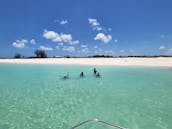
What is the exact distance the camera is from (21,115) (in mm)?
7980

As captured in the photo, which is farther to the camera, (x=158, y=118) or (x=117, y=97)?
(x=117, y=97)

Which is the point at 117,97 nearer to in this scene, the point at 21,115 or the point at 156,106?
the point at 156,106

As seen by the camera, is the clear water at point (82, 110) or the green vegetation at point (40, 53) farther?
the green vegetation at point (40, 53)

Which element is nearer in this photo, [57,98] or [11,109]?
[11,109]

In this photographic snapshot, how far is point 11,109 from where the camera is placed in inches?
347

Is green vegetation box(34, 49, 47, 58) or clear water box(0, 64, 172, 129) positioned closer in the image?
clear water box(0, 64, 172, 129)

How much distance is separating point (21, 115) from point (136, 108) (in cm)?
511

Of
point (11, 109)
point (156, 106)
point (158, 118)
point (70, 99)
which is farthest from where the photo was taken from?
point (70, 99)

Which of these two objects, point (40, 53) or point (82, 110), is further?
point (40, 53)

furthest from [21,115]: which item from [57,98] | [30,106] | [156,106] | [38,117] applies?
[156,106]

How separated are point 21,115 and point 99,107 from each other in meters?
3.51

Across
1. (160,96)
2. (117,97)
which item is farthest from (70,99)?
(160,96)

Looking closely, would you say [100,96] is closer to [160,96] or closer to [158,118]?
[160,96]

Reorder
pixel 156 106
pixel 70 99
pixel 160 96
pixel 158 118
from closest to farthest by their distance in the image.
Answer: pixel 158 118 < pixel 156 106 < pixel 70 99 < pixel 160 96
